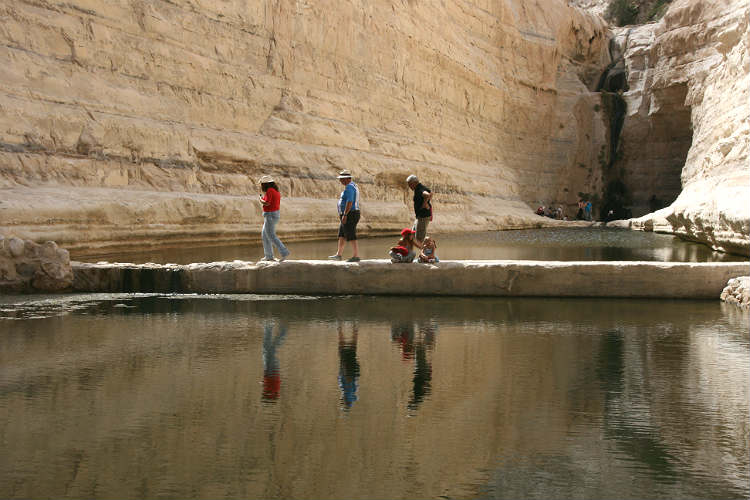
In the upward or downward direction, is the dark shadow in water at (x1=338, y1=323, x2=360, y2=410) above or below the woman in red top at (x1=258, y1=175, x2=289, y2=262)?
below

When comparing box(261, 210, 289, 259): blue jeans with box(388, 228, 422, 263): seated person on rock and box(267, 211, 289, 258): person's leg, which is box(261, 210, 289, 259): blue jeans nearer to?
box(267, 211, 289, 258): person's leg

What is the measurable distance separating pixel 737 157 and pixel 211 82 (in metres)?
14.3

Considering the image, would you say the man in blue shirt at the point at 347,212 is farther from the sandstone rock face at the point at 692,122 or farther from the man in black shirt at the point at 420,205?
the sandstone rock face at the point at 692,122

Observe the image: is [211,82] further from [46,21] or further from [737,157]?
[737,157]

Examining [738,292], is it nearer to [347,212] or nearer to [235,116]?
[347,212]

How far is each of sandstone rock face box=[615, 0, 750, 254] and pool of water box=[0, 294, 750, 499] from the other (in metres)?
8.89

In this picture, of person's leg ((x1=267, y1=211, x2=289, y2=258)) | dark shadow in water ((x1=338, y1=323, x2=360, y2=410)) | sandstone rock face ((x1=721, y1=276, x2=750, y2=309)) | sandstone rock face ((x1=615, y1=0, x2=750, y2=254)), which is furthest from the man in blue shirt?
sandstone rock face ((x1=615, y1=0, x2=750, y2=254))

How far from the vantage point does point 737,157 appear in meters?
19.3

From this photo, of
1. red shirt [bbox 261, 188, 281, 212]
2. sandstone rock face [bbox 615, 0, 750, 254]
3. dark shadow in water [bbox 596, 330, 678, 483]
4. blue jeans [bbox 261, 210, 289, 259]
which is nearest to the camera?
dark shadow in water [bbox 596, 330, 678, 483]

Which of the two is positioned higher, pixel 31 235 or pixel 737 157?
pixel 737 157

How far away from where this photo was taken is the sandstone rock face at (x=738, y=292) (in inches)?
301

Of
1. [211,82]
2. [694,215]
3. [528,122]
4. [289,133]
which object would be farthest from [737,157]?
[528,122]

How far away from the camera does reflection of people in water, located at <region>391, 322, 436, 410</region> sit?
439 centimetres

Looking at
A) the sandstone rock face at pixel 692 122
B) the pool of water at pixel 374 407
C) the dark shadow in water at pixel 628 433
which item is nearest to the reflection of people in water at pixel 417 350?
the pool of water at pixel 374 407
